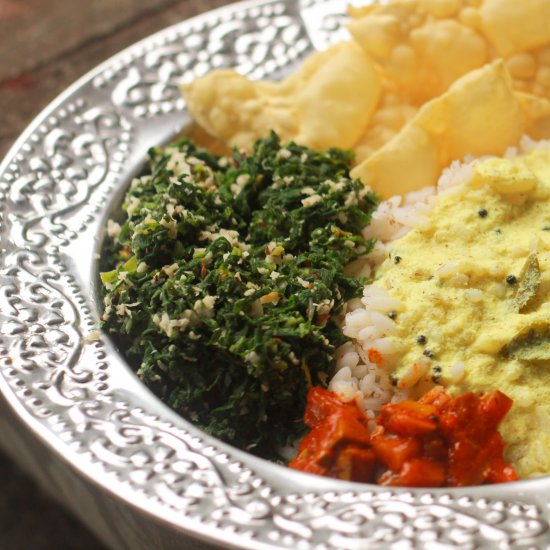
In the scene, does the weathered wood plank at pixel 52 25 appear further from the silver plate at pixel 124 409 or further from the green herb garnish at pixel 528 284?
the green herb garnish at pixel 528 284

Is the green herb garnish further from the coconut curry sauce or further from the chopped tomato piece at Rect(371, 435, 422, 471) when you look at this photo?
the chopped tomato piece at Rect(371, 435, 422, 471)

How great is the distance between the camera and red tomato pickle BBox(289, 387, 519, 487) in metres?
2.39

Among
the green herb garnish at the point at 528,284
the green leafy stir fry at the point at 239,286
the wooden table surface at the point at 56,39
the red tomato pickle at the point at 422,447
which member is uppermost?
the wooden table surface at the point at 56,39

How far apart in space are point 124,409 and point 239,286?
1.82 feet

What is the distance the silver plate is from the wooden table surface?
49.9 inches

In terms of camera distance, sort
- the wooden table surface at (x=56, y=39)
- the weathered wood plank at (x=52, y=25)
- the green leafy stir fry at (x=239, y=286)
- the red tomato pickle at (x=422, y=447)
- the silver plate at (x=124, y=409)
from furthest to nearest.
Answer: the weathered wood plank at (x=52, y=25) → the wooden table surface at (x=56, y=39) → the green leafy stir fry at (x=239, y=286) → the red tomato pickle at (x=422, y=447) → the silver plate at (x=124, y=409)

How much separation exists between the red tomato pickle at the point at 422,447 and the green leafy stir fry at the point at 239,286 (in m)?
0.27

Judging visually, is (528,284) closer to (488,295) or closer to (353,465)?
(488,295)

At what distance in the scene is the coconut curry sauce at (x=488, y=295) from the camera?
257 cm

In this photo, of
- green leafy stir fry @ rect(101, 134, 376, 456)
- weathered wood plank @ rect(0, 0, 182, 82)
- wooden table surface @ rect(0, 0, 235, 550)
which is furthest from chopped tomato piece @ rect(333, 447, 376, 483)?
weathered wood plank @ rect(0, 0, 182, 82)

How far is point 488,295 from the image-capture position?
9.19 feet

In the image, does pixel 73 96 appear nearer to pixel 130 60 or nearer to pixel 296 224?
pixel 130 60

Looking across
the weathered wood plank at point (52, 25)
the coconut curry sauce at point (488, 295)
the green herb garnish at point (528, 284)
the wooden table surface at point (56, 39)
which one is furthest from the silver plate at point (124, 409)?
the weathered wood plank at point (52, 25)

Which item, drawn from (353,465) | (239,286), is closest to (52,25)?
(239,286)
